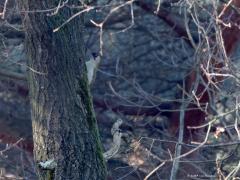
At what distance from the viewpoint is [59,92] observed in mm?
5355

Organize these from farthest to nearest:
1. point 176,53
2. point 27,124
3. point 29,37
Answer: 1. point 176,53
2. point 27,124
3. point 29,37

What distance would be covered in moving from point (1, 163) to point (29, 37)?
3.78 m

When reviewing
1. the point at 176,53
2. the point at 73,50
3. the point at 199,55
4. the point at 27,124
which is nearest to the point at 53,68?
the point at 73,50

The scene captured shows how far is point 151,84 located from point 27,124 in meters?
1.68

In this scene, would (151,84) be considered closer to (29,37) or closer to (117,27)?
(117,27)

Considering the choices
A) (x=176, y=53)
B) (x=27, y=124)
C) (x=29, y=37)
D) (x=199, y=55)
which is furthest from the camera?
(x=176, y=53)

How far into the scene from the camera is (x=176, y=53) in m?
9.27


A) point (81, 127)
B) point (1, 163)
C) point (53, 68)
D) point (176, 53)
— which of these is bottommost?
point (1, 163)

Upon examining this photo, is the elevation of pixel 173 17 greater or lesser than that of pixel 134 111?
greater

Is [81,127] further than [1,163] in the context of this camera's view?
No

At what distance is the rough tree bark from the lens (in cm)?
529

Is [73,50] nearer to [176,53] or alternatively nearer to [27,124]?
[27,124]

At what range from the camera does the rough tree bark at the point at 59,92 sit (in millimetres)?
5289

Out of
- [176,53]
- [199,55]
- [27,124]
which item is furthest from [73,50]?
[176,53]
